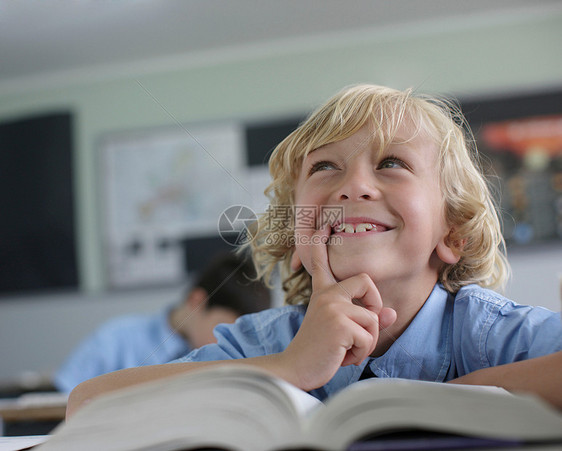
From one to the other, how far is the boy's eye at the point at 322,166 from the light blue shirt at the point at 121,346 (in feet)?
5.05

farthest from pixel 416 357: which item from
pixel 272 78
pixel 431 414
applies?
pixel 272 78

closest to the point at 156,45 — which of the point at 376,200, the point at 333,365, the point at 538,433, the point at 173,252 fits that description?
the point at 173,252

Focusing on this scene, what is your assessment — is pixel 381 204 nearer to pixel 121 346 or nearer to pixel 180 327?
pixel 180 327

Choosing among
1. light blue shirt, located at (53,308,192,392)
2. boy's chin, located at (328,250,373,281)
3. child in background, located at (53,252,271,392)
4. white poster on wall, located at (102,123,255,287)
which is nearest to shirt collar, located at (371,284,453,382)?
boy's chin, located at (328,250,373,281)

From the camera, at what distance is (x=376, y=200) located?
0.76 metres

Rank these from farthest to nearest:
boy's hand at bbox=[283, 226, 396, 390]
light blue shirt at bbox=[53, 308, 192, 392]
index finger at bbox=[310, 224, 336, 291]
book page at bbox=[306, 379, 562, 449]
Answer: light blue shirt at bbox=[53, 308, 192, 392] → index finger at bbox=[310, 224, 336, 291] → boy's hand at bbox=[283, 226, 396, 390] → book page at bbox=[306, 379, 562, 449]

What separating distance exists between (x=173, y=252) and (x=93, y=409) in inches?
109

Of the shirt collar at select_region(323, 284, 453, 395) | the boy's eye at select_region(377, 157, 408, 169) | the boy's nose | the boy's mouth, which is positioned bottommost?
the shirt collar at select_region(323, 284, 453, 395)

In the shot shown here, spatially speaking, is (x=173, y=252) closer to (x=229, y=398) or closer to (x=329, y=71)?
(x=329, y=71)

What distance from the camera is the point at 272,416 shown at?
0.42 m

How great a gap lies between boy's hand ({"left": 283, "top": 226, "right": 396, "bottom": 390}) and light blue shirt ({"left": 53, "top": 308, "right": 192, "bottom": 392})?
5.39 ft

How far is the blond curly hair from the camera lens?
816 mm

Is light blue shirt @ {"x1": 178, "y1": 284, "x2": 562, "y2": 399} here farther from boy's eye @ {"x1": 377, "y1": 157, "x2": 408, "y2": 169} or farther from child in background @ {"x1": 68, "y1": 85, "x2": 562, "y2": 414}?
boy's eye @ {"x1": 377, "y1": 157, "x2": 408, "y2": 169}

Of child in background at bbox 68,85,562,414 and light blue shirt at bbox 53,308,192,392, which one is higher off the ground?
child in background at bbox 68,85,562,414
